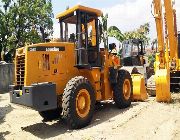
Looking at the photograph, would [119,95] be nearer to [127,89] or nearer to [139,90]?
[127,89]

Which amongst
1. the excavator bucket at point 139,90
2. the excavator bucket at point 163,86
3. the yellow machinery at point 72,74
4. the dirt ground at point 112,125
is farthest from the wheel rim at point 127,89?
the excavator bucket at point 163,86

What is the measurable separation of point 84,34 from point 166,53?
4.45m

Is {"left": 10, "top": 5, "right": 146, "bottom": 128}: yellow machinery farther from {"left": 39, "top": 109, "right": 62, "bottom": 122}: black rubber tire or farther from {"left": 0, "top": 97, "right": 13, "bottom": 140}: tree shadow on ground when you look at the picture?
{"left": 0, "top": 97, "right": 13, "bottom": 140}: tree shadow on ground

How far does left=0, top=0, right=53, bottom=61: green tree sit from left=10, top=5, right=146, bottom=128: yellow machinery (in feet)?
73.3

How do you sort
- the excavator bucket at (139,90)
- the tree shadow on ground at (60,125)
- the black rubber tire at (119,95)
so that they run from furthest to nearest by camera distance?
the excavator bucket at (139,90), the black rubber tire at (119,95), the tree shadow on ground at (60,125)

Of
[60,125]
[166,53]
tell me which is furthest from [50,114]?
[166,53]

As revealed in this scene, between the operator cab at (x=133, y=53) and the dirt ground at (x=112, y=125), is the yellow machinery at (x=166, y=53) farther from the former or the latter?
the operator cab at (x=133, y=53)

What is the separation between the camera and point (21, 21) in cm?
3269

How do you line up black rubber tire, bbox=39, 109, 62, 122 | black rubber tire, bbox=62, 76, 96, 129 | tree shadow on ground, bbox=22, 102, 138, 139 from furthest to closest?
black rubber tire, bbox=39, 109, 62, 122, tree shadow on ground, bbox=22, 102, 138, 139, black rubber tire, bbox=62, 76, 96, 129

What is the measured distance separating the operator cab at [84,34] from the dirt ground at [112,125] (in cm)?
162

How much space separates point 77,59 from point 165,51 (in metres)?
4.66

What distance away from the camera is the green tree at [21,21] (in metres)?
31.8

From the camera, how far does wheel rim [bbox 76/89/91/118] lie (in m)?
8.03

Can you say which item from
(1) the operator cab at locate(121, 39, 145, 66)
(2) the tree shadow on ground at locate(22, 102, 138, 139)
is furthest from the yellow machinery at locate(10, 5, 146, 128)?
(1) the operator cab at locate(121, 39, 145, 66)
